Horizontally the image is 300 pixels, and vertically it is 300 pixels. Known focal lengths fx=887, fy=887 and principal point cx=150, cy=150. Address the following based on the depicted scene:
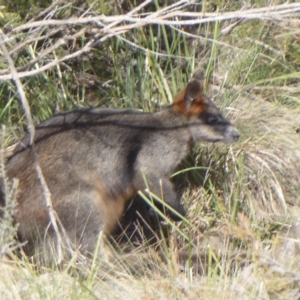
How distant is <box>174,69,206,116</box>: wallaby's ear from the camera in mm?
6000

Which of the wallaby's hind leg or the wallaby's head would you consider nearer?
the wallaby's hind leg

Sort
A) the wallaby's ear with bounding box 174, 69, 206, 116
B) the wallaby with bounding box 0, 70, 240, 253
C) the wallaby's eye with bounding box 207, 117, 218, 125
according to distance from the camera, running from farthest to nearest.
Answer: the wallaby's eye with bounding box 207, 117, 218, 125 → the wallaby's ear with bounding box 174, 69, 206, 116 → the wallaby with bounding box 0, 70, 240, 253

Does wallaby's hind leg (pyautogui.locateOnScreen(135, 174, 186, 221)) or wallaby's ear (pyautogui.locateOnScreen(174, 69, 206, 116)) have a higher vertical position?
wallaby's ear (pyautogui.locateOnScreen(174, 69, 206, 116))

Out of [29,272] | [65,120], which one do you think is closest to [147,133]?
[65,120]

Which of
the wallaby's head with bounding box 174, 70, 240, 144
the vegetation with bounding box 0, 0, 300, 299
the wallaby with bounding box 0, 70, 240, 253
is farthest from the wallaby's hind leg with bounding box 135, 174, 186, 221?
the wallaby's head with bounding box 174, 70, 240, 144

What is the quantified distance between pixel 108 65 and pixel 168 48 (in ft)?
1.88

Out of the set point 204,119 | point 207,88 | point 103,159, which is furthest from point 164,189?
point 207,88

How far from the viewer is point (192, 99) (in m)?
6.11

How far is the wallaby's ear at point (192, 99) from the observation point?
19.7 feet

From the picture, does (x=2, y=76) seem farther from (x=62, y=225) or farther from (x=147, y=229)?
(x=147, y=229)

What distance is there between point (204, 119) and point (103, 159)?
2.65ft

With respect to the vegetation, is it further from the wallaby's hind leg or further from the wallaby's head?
the wallaby's head

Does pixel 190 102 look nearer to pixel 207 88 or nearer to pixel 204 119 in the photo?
pixel 204 119

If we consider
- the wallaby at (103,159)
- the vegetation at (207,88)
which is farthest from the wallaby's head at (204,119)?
the vegetation at (207,88)
